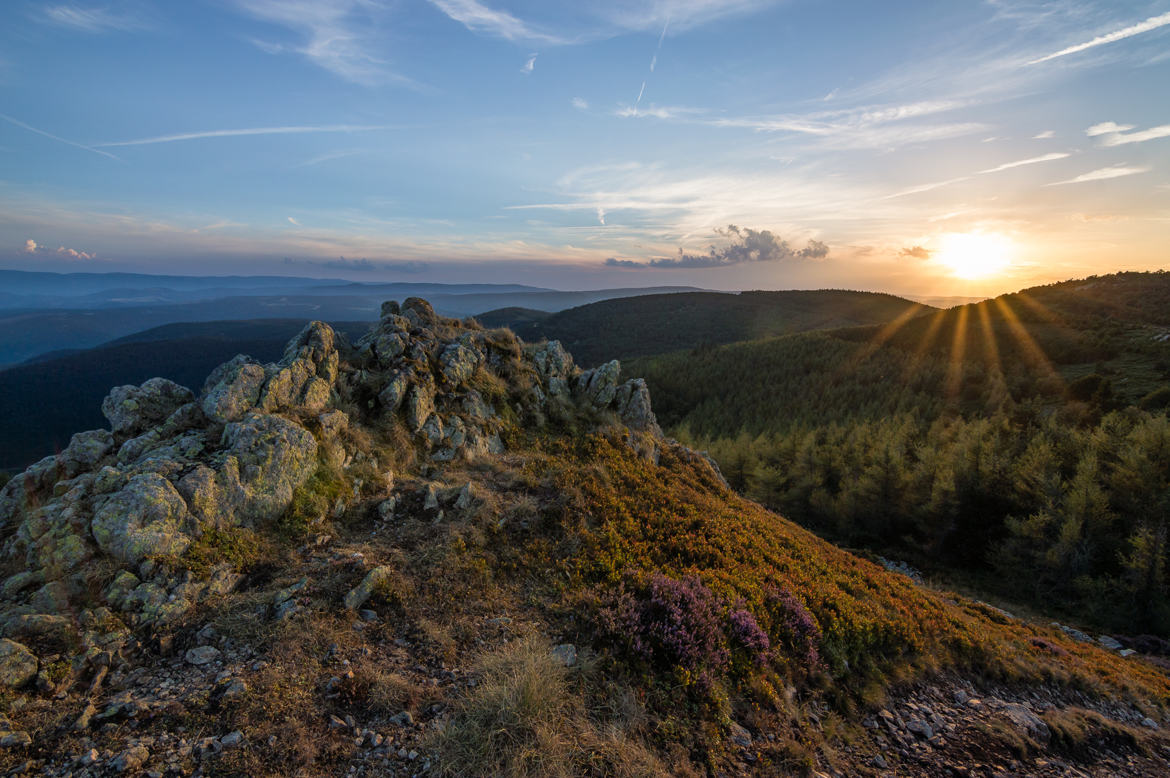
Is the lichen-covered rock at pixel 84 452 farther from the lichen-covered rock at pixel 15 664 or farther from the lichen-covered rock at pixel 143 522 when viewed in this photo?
the lichen-covered rock at pixel 15 664

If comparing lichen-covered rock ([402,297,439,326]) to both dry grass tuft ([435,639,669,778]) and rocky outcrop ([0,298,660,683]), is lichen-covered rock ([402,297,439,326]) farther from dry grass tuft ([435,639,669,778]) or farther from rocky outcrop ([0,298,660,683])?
dry grass tuft ([435,639,669,778])

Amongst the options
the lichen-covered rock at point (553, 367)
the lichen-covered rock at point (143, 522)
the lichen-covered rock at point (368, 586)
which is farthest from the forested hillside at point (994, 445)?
the lichen-covered rock at point (143, 522)

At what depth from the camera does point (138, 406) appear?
12.5m

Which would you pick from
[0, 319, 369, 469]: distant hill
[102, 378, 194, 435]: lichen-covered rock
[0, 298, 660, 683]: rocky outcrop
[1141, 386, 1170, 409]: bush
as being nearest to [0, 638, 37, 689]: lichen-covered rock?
[0, 298, 660, 683]: rocky outcrop

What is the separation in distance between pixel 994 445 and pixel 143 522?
52.1 metres

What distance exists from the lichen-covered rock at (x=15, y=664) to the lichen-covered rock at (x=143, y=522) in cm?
206

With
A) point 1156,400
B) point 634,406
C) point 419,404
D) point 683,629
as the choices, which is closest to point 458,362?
point 419,404

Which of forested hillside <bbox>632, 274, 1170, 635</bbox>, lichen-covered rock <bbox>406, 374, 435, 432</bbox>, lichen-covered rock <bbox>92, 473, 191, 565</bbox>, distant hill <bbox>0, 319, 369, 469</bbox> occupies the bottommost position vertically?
distant hill <bbox>0, 319, 369, 469</bbox>

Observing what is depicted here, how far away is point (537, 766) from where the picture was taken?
5.79 metres

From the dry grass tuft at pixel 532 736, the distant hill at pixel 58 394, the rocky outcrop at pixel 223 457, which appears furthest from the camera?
the distant hill at pixel 58 394

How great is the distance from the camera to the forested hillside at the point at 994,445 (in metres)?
27.5

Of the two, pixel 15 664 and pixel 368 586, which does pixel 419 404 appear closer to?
pixel 368 586

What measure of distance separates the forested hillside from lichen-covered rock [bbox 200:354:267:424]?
4198cm

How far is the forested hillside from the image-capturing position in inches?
1081
